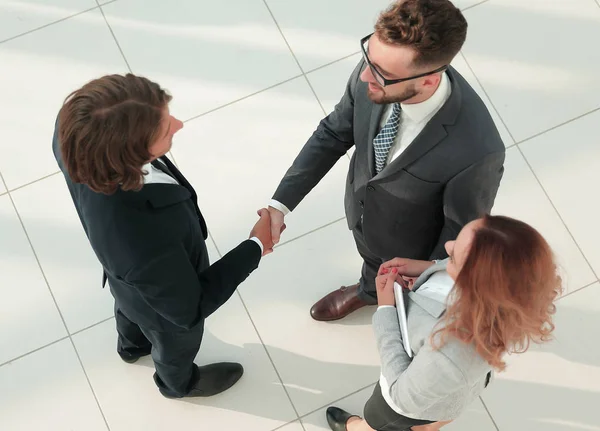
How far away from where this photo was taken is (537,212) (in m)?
3.05

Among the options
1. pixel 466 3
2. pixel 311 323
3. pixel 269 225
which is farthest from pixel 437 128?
pixel 466 3

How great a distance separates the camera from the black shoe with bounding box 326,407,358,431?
2.66 metres

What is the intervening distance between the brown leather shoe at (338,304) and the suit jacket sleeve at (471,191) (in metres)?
0.90

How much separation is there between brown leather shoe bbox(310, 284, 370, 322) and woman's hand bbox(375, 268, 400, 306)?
0.70 meters

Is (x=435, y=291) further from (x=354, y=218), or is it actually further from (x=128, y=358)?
(x=128, y=358)

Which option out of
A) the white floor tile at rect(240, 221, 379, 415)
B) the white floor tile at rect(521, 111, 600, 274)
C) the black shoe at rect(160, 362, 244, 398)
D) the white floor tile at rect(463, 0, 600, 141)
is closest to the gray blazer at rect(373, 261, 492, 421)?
the white floor tile at rect(240, 221, 379, 415)

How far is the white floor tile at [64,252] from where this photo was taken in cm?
289

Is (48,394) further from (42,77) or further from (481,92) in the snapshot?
(481,92)

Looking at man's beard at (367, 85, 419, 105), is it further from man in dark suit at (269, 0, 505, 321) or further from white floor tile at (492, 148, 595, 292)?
white floor tile at (492, 148, 595, 292)

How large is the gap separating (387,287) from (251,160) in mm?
1263

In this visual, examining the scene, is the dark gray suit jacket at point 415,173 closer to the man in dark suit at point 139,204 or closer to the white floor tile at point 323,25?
the man in dark suit at point 139,204

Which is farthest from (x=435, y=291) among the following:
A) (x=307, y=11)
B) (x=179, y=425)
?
(x=307, y=11)

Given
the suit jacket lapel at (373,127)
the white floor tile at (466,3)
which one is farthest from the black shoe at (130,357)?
the white floor tile at (466,3)

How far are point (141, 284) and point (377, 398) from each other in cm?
88
